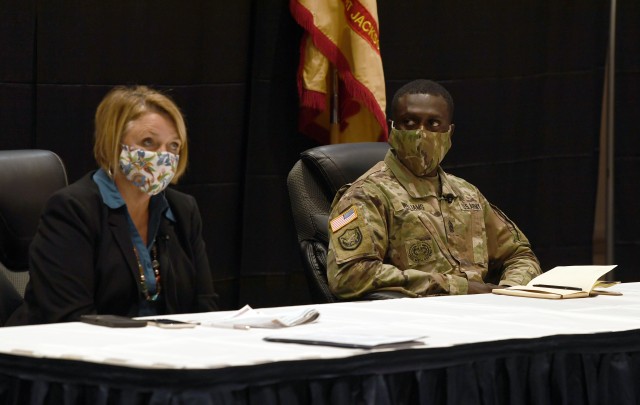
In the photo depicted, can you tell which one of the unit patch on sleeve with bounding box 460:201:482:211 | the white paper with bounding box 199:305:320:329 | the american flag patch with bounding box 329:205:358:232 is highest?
the unit patch on sleeve with bounding box 460:201:482:211

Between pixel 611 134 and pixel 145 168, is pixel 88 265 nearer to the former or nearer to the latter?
pixel 145 168

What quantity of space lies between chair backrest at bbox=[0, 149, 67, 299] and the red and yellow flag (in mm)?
1628

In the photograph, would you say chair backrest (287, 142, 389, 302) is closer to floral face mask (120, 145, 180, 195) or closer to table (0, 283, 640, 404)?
floral face mask (120, 145, 180, 195)

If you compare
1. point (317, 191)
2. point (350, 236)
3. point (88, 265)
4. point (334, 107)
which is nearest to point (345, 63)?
point (334, 107)

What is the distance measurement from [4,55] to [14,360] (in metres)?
2.31

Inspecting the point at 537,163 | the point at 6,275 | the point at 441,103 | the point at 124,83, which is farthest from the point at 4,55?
the point at 537,163

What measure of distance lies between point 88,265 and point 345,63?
6.66ft

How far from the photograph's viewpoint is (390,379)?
2.02 m

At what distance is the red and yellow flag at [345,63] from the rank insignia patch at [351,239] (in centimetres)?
130

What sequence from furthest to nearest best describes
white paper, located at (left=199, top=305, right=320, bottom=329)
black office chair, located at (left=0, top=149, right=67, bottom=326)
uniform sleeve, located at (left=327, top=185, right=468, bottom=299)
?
uniform sleeve, located at (left=327, top=185, right=468, bottom=299) → black office chair, located at (left=0, top=149, right=67, bottom=326) → white paper, located at (left=199, top=305, right=320, bottom=329)

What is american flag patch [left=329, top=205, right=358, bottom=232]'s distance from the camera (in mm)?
3352

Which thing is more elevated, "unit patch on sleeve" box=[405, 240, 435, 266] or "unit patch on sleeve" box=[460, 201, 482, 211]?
"unit patch on sleeve" box=[460, 201, 482, 211]

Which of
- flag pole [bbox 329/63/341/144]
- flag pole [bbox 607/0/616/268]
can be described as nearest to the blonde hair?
flag pole [bbox 329/63/341/144]

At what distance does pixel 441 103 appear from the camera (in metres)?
3.64
